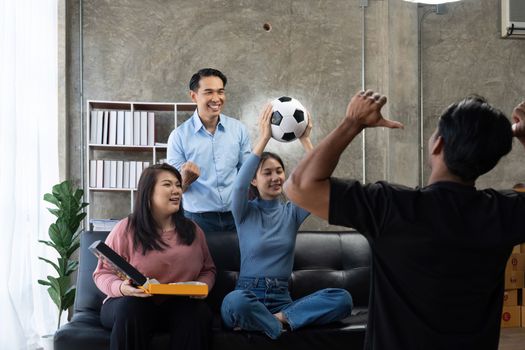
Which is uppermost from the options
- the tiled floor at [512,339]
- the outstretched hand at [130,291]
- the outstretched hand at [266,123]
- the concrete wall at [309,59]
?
the concrete wall at [309,59]

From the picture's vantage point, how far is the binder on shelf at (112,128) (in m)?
5.86

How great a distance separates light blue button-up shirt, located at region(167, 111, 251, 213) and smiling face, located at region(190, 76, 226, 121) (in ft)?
0.24

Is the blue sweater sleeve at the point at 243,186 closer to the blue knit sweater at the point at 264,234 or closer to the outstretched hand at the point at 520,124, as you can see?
the blue knit sweater at the point at 264,234

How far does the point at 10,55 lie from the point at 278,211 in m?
2.07

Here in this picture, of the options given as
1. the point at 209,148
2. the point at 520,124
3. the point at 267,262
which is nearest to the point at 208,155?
the point at 209,148

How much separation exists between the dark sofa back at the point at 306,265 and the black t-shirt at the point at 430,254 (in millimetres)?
2031

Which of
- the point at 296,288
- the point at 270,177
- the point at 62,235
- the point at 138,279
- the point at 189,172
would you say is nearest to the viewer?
the point at 138,279

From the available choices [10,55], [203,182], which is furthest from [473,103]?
[10,55]

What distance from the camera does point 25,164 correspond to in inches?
171

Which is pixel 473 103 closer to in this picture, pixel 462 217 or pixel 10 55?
pixel 462 217

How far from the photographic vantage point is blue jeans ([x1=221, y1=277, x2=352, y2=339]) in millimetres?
2773

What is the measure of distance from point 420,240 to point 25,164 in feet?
11.8

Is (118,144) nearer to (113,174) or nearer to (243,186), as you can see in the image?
(113,174)

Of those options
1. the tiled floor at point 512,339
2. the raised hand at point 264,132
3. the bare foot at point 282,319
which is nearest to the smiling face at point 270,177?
the raised hand at point 264,132
